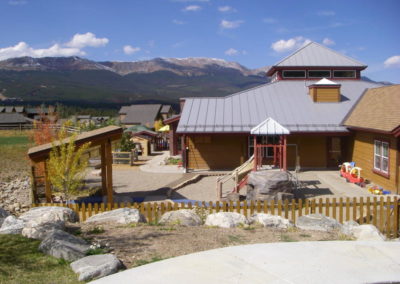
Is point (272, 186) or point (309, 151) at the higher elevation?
point (309, 151)

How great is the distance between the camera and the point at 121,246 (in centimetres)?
698

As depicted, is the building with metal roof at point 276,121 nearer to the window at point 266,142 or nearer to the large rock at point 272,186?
the window at point 266,142

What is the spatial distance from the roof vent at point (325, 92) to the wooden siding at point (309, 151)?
273 centimetres

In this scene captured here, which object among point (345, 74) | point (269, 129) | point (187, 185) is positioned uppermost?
point (345, 74)

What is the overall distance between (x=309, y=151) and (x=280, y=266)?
1695 centimetres

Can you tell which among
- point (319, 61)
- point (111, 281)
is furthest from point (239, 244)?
point (319, 61)

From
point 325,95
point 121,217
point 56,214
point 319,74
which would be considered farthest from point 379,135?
point 56,214

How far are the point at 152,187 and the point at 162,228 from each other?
9.87 m

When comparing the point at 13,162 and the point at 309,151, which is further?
the point at 13,162

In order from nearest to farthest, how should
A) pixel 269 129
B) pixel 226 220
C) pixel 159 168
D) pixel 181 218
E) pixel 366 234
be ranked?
1. pixel 366 234
2. pixel 226 220
3. pixel 181 218
4. pixel 269 129
5. pixel 159 168

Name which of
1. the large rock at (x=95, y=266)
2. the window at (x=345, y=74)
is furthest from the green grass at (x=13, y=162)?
the window at (x=345, y=74)

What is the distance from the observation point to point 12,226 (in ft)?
26.1

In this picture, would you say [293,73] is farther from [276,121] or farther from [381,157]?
[381,157]

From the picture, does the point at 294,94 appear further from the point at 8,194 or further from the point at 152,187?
the point at 8,194
